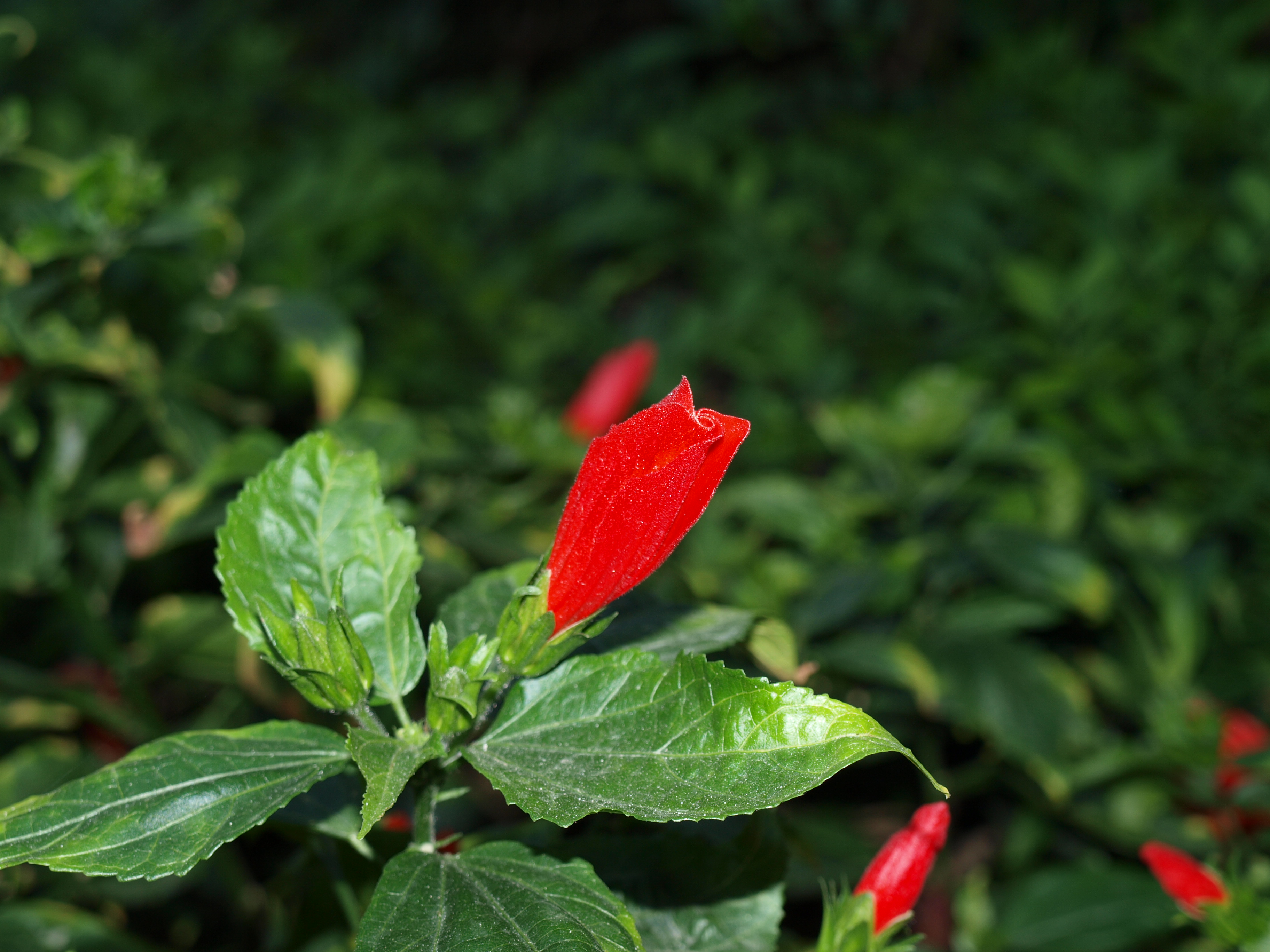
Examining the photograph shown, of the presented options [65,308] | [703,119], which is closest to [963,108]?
[703,119]

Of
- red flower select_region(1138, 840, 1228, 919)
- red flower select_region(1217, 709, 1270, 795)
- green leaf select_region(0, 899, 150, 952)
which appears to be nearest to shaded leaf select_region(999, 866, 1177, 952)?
red flower select_region(1217, 709, 1270, 795)

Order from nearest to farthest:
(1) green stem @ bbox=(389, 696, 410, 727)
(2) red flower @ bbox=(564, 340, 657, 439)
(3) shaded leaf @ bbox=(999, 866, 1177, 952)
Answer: (1) green stem @ bbox=(389, 696, 410, 727) < (3) shaded leaf @ bbox=(999, 866, 1177, 952) < (2) red flower @ bbox=(564, 340, 657, 439)

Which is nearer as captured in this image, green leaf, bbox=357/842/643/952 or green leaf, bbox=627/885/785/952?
green leaf, bbox=357/842/643/952

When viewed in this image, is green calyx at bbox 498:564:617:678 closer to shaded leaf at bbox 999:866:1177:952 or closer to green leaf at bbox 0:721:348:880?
green leaf at bbox 0:721:348:880

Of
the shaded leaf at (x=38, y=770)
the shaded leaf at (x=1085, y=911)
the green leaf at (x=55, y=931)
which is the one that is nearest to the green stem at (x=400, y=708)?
the green leaf at (x=55, y=931)

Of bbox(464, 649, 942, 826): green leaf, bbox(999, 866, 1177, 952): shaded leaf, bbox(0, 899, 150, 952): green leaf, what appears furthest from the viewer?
bbox(999, 866, 1177, 952): shaded leaf

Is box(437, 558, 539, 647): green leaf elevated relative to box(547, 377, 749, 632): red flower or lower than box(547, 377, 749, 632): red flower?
lower

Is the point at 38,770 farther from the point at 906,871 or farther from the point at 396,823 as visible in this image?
the point at 906,871

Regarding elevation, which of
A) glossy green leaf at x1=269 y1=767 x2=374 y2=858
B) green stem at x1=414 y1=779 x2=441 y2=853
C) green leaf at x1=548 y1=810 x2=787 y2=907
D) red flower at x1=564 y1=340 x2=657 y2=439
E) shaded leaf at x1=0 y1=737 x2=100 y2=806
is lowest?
shaded leaf at x1=0 y1=737 x2=100 y2=806
